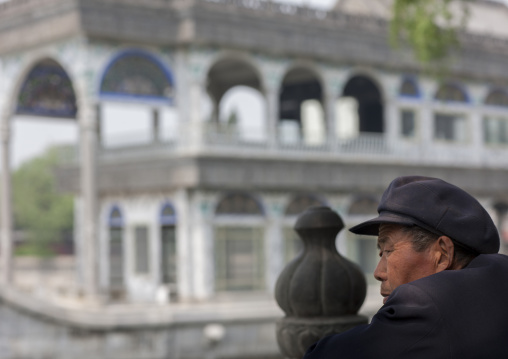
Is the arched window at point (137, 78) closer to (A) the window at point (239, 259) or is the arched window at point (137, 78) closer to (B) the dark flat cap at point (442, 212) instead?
(A) the window at point (239, 259)

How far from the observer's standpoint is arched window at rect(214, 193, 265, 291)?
823 inches

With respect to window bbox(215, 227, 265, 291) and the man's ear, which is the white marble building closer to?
window bbox(215, 227, 265, 291)

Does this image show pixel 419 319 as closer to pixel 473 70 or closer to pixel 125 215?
pixel 125 215

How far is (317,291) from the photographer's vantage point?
3.33m

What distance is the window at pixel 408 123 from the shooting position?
2416 cm

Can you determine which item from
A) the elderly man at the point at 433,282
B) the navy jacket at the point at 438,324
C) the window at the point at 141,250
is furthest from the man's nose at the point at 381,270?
the window at the point at 141,250

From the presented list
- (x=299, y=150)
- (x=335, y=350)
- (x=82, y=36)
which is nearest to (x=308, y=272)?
(x=335, y=350)

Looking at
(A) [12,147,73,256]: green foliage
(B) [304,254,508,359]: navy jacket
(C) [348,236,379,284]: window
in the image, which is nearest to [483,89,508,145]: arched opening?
(C) [348,236,379,284]: window

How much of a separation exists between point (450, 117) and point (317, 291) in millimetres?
22607

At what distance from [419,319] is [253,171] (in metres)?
19.1

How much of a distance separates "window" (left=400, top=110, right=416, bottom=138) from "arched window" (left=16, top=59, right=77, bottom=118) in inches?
329

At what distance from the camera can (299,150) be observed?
21.5 m

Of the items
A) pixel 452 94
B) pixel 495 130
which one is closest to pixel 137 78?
pixel 452 94

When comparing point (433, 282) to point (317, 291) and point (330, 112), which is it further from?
point (330, 112)
